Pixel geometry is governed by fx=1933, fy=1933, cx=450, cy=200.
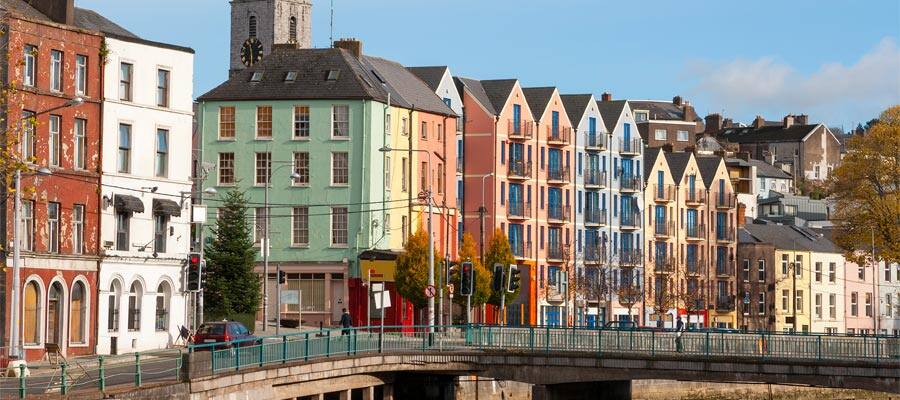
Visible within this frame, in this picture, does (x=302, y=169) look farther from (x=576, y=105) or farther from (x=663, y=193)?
(x=663, y=193)

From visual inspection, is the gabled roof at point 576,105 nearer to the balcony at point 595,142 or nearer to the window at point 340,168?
the balcony at point 595,142

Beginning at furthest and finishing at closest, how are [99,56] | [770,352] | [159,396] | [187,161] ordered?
[187,161], [99,56], [770,352], [159,396]

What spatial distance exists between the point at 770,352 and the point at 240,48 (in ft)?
388

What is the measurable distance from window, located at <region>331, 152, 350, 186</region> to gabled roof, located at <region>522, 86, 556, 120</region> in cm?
2229

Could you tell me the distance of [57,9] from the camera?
74.3 metres

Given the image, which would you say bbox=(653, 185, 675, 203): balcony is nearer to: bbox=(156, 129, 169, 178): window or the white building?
the white building

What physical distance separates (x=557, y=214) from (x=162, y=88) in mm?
48518

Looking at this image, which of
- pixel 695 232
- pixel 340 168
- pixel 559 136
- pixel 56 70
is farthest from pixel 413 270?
pixel 695 232

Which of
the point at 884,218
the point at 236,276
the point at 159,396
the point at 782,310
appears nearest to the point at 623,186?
the point at 782,310

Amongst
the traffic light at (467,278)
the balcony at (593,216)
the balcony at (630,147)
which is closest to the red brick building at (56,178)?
the traffic light at (467,278)

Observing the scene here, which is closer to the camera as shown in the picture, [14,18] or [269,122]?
[14,18]

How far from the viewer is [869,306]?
15712cm

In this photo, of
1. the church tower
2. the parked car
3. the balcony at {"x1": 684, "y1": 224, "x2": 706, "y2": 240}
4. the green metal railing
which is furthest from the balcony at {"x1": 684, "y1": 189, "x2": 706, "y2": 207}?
the parked car

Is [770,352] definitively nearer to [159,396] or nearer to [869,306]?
[159,396]
